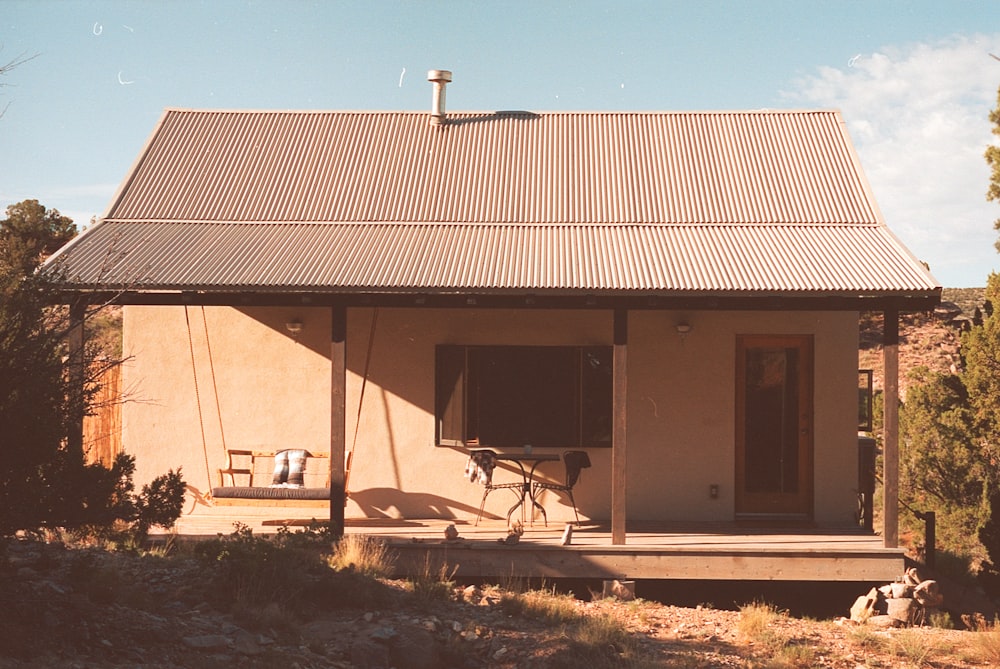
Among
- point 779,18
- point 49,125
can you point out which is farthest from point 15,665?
point 779,18

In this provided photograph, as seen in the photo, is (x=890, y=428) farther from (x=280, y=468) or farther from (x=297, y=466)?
(x=280, y=468)

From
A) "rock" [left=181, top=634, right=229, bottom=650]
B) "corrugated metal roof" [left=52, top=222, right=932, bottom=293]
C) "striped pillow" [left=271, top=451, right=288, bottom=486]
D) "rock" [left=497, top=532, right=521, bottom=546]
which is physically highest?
"corrugated metal roof" [left=52, top=222, right=932, bottom=293]

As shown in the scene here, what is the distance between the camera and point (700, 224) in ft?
37.0

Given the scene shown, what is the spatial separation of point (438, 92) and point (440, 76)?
0.21 metres

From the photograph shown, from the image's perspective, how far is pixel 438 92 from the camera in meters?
13.4

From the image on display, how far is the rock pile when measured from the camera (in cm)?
934

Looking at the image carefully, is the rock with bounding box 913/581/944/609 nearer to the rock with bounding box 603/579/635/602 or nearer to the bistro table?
the rock with bounding box 603/579/635/602

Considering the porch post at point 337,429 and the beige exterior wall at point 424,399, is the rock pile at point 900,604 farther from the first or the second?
the porch post at point 337,429

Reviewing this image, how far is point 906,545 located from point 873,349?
15364 millimetres

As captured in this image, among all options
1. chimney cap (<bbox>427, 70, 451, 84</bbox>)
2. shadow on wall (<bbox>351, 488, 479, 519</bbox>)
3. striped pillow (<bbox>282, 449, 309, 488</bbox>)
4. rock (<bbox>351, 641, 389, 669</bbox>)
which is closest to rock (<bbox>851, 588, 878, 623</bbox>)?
shadow on wall (<bbox>351, 488, 479, 519</bbox>)

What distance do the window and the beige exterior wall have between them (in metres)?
0.16

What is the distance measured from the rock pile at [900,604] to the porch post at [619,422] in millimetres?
2378

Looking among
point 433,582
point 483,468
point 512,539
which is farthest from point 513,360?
point 433,582

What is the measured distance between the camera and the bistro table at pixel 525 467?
1050 centimetres
